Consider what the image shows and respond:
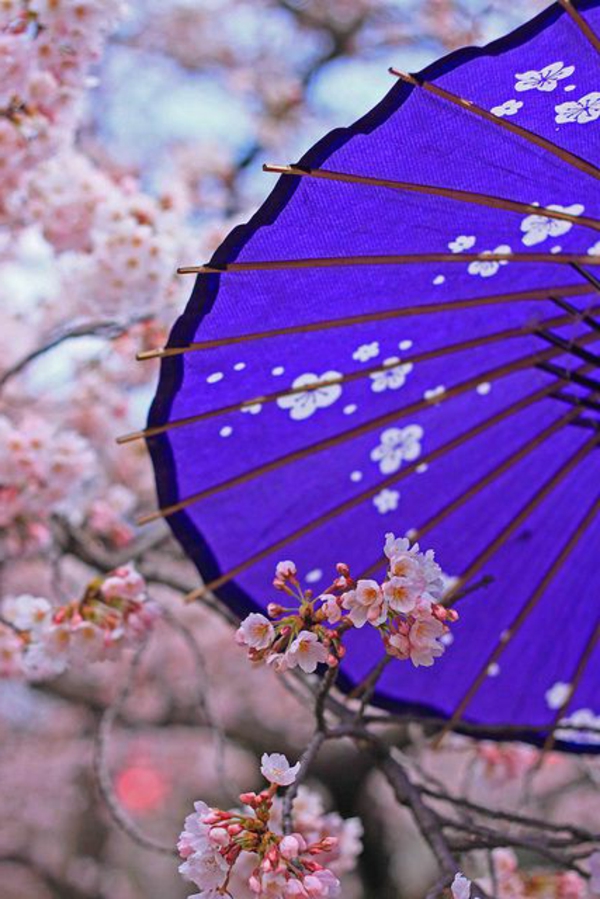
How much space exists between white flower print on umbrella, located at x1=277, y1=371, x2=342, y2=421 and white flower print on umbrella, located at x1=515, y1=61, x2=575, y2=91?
0.60 m

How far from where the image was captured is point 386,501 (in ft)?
6.87

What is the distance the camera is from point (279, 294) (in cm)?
166

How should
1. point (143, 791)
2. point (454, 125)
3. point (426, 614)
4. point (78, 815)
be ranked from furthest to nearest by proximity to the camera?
point (143, 791) < point (78, 815) < point (454, 125) < point (426, 614)

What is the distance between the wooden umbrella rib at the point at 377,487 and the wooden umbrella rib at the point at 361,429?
0.27ft

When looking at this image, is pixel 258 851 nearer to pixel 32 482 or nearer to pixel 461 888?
pixel 461 888

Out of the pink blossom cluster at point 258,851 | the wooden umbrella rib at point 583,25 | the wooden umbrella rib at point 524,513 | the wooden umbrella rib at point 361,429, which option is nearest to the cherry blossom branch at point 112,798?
the wooden umbrella rib at point 361,429

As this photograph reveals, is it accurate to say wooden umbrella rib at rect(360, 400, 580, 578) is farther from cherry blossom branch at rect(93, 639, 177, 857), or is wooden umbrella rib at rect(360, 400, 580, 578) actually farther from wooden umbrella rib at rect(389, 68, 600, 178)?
wooden umbrella rib at rect(389, 68, 600, 178)

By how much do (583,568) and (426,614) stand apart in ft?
3.47

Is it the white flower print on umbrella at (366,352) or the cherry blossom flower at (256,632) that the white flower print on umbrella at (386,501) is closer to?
the white flower print on umbrella at (366,352)

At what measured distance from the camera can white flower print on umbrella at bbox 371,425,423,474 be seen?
2053 mm

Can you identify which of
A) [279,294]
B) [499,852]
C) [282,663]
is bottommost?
[499,852]

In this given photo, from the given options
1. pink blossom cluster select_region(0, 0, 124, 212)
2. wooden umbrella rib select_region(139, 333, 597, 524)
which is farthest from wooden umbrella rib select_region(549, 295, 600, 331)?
pink blossom cluster select_region(0, 0, 124, 212)

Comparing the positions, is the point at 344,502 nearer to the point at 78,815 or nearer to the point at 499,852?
the point at 499,852

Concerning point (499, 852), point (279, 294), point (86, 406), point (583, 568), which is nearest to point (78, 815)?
point (86, 406)
